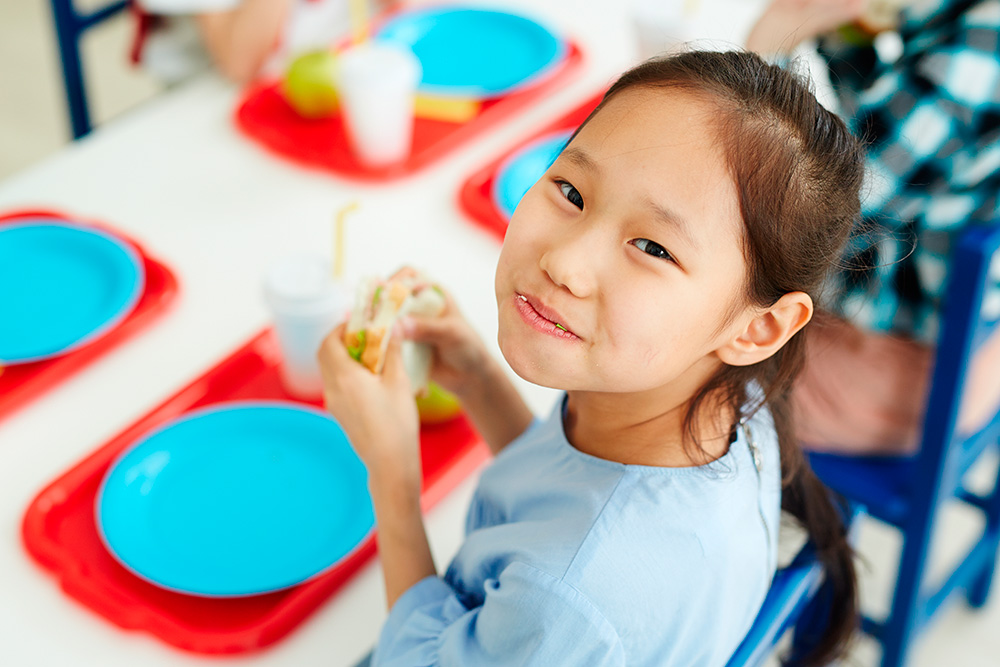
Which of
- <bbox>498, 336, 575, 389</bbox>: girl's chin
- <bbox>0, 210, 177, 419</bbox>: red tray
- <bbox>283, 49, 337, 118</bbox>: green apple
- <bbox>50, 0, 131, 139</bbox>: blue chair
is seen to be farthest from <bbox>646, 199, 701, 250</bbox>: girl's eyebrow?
<bbox>50, 0, 131, 139</bbox>: blue chair

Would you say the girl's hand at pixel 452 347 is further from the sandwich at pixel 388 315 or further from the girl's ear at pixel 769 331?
the girl's ear at pixel 769 331

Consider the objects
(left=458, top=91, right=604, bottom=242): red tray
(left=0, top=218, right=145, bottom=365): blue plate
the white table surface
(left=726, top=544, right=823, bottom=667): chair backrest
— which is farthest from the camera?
(left=458, top=91, right=604, bottom=242): red tray

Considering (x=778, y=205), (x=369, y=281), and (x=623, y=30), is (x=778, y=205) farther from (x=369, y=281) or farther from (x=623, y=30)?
(x=623, y=30)

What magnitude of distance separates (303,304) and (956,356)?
2.24ft

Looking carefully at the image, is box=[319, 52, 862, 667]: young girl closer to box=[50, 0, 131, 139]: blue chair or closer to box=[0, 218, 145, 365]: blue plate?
box=[0, 218, 145, 365]: blue plate

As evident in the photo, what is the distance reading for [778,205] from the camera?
0.63m

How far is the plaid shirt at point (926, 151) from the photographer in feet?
3.49

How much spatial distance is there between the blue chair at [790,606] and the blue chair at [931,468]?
0.27 metres

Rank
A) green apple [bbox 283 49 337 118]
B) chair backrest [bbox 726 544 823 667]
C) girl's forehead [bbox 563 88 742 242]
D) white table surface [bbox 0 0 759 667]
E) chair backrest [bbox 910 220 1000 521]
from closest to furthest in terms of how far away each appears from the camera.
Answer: girl's forehead [bbox 563 88 742 242]
chair backrest [bbox 726 544 823 667]
white table surface [bbox 0 0 759 667]
chair backrest [bbox 910 220 1000 521]
green apple [bbox 283 49 337 118]

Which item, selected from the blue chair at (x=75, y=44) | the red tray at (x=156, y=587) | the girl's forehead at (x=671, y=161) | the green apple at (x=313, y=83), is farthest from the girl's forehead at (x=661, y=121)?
the blue chair at (x=75, y=44)

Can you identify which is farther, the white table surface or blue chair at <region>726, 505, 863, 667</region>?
the white table surface

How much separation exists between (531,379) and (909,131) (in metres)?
0.65

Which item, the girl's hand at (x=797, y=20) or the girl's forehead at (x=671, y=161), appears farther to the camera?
the girl's hand at (x=797, y=20)

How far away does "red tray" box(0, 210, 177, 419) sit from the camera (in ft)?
3.42
